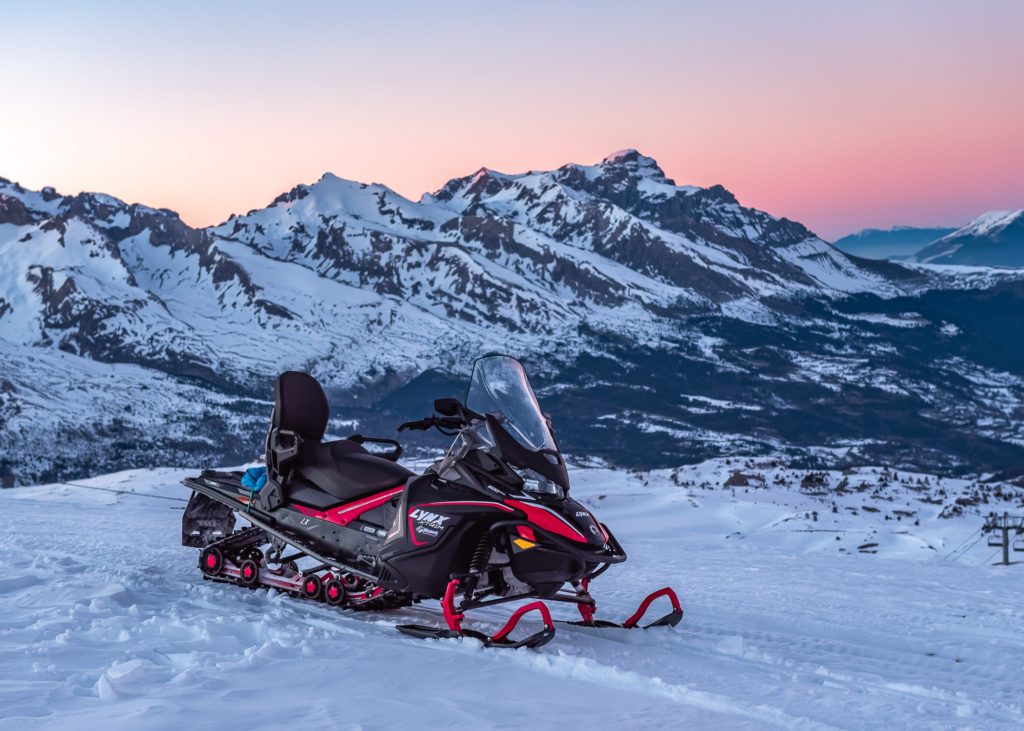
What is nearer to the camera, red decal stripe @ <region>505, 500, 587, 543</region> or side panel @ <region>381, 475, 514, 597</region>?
red decal stripe @ <region>505, 500, 587, 543</region>

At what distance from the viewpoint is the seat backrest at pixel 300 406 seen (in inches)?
327

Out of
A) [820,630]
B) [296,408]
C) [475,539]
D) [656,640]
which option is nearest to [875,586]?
[820,630]

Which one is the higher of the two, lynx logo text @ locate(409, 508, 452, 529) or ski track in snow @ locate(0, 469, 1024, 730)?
lynx logo text @ locate(409, 508, 452, 529)

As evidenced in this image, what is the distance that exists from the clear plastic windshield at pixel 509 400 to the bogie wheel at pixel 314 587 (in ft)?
6.96

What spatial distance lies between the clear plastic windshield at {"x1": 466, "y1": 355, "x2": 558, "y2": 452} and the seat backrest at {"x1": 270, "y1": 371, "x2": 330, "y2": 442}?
1713 millimetres

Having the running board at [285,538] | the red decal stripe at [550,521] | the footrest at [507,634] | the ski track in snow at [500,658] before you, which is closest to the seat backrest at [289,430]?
the running board at [285,538]

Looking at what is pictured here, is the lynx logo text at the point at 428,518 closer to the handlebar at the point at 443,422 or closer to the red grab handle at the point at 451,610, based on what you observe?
the red grab handle at the point at 451,610

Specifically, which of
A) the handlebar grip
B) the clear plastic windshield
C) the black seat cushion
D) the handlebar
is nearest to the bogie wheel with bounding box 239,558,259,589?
the black seat cushion

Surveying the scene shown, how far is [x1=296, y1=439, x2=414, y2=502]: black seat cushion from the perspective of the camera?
7852 mm

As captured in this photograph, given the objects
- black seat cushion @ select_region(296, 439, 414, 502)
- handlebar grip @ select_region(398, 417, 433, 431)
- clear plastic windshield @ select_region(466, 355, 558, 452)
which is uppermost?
clear plastic windshield @ select_region(466, 355, 558, 452)

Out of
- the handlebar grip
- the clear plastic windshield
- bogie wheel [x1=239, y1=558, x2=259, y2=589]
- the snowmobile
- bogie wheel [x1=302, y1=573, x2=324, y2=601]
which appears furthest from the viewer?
bogie wheel [x1=239, y1=558, x2=259, y2=589]

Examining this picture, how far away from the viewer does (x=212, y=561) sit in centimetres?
898

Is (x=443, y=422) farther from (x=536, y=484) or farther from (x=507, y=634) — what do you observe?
(x=507, y=634)

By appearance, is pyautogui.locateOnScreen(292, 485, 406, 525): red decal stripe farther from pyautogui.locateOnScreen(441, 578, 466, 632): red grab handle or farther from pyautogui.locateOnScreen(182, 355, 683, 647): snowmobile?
pyautogui.locateOnScreen(441, 578, 466, 632): red grab handle
